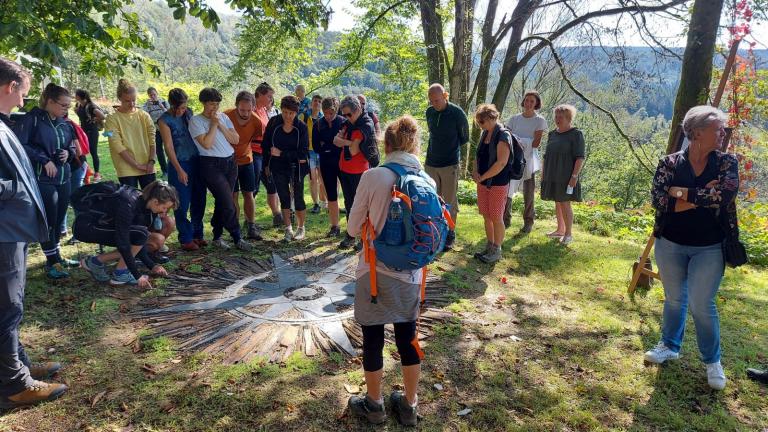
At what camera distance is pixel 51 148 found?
14.7 feet

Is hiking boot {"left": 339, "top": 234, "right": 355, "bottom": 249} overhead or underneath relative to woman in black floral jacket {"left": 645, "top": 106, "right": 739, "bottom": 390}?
underneath

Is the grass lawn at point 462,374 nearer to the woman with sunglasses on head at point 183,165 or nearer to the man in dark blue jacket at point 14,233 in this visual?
the man in dark blue jacket at point 14,233

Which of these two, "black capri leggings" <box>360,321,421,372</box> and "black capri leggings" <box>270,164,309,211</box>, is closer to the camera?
"black capri leggings" <box>360,321,421,372</box>

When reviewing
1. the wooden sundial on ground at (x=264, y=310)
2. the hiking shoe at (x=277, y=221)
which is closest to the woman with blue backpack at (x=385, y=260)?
the wooden sundial on ground at (x=264, y=310)

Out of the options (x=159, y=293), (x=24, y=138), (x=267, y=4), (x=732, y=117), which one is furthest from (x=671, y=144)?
(x=24, y=138)

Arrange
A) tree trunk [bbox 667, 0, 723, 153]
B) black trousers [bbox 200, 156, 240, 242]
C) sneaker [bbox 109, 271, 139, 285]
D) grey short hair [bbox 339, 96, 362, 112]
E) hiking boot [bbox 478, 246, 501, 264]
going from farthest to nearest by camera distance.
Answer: hiking boot [bbox 478, 246, 501, 264] → grey short hair [bbox 339, 96, 362, 112] → black trousers [bbox 200, 156, 240, 242] → tree trunk [bbox 667, 0, 723, 153] → sneaker [bbox 109, 271, 139, 285]

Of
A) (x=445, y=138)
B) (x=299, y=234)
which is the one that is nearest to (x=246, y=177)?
(x=299, y=234)

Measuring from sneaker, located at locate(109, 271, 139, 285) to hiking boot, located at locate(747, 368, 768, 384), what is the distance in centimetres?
527

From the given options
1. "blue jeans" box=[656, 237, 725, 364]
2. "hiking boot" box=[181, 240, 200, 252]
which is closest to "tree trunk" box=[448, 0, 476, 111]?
"hiking boot" box=[181, 240, 200, 252]

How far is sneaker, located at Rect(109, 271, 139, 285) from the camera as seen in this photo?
4.48 m

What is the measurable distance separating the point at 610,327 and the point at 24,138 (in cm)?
571

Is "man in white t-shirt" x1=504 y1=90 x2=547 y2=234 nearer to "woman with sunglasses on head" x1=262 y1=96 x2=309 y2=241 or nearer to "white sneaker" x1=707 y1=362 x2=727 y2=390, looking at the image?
"woman with sunglasses on head" x1=262 y1=96 x2=309 y2=241

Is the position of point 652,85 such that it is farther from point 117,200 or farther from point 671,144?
point 117,200

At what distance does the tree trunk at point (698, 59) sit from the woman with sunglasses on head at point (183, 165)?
17.6 feet
